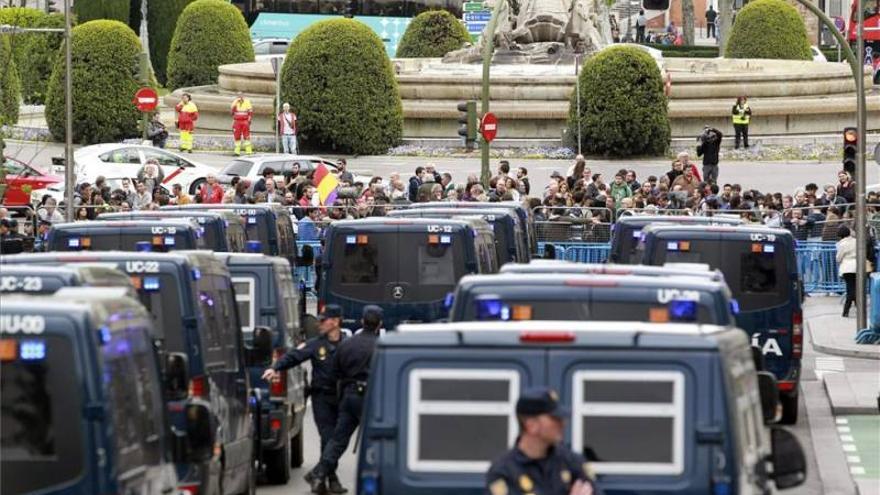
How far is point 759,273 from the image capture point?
21281mm

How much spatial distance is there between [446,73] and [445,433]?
54285mm

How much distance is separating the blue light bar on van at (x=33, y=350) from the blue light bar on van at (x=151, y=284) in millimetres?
4862

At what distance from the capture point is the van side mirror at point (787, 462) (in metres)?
10.4

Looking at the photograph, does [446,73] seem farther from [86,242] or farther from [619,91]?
[86,242]

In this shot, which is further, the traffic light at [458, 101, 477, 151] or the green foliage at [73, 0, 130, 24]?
the green foliage at [73, 0, 130, 24]

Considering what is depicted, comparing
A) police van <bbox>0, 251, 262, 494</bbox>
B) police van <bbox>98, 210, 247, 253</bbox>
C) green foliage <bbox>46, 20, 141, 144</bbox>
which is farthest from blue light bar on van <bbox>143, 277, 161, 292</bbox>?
green foliage <bbox>46, 20, 141, 144</bbox>

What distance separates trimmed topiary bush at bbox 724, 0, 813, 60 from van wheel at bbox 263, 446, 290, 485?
57211 mm

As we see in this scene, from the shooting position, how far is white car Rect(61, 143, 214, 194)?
4806 centimetres

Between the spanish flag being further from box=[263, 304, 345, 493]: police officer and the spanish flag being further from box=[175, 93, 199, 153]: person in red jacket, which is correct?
box=[263, 304, 345, 493]: police officer

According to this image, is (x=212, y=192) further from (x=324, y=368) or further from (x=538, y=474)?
(x=538, y=474)

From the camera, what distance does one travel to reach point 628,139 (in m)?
56.4

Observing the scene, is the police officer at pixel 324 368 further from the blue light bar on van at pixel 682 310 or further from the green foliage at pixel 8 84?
the green foliage at pixel 8 84

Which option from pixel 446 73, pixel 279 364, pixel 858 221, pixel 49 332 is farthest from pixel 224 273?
pixel 446 73

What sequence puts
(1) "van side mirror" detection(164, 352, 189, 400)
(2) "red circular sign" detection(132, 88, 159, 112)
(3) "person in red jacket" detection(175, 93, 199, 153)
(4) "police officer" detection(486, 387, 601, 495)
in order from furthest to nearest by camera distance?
(3) "person in red jacket" detection(175, 93, 199, 153), (2) "red circular sign" detection(132, 88, 159, 112), (1) "van side mirror" detection(164, 352, 189, 400), (4) "police officer" detection(486, 387, 601, 495)
